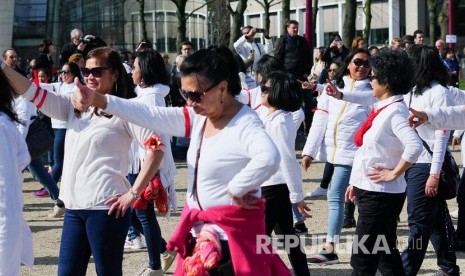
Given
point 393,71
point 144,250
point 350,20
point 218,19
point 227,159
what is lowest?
point 144,250

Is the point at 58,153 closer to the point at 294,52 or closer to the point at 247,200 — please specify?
the point at 294,52

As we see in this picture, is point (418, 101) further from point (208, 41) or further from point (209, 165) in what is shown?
point (208, 41)

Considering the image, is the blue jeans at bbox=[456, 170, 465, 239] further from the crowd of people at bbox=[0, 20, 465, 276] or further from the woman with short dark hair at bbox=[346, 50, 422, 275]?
the woman with short dark hair at bbox=[346, 50, 422, 275]

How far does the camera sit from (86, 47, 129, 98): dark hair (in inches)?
210

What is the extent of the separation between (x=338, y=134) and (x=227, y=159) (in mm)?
4114

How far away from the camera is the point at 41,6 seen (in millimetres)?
32656

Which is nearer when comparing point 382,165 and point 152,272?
point 382,165

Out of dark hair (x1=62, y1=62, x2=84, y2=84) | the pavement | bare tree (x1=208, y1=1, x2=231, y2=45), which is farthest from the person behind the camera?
bare tree (x1=208, y1=1, x2=231, y2=45)

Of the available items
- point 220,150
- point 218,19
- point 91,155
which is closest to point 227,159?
point 220,150

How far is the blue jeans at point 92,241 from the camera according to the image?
5082mm

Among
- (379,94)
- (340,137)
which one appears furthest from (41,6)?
(379,94)

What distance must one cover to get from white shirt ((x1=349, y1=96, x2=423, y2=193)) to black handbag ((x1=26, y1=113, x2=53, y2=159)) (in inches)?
159

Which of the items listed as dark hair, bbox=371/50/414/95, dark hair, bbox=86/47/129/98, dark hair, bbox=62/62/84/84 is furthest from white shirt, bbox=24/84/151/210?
dark hair, bbox=62/62/84/84

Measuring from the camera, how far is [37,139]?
9172 mm
